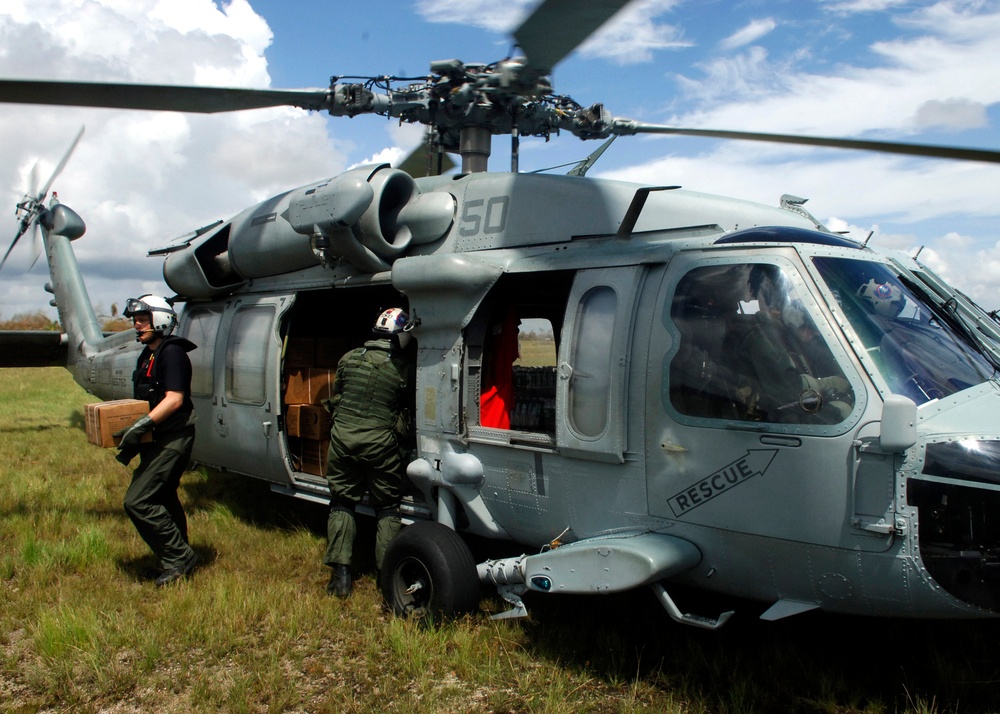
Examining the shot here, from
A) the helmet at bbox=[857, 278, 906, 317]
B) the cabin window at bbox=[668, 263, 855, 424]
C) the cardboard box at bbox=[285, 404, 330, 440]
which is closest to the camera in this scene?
the cabin window at bbox=[668, 263, 855, 424]

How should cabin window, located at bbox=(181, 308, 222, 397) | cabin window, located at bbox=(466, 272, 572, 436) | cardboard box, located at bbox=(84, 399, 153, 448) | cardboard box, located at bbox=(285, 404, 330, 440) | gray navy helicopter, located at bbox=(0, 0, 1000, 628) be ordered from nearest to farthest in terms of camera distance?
gray navy helicopter, located at bbox=(0, 0, 1000, 628)
cabin window, located at bbox=(466, 272, 572, 436)
cardboard box, located at bbox=(84, 399, 153, 448)
cardboard box, located at bbox=(285, 404, 330, 440)
cabin window, located at bbox=(181, 308, 222, 397)

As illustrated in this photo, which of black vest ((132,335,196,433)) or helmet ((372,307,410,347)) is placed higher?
helmet ((372,307,410,347))

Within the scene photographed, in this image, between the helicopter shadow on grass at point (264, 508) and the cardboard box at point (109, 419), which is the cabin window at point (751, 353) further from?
the cardboard box at point (109, 419)

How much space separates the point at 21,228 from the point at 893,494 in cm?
1146

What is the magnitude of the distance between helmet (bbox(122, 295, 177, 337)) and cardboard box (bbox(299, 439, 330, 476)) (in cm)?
164

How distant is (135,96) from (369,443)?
252 centimetres

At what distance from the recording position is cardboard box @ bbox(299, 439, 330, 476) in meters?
6.45

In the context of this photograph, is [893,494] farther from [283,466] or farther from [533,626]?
[283,466]

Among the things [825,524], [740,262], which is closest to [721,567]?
[825,524]

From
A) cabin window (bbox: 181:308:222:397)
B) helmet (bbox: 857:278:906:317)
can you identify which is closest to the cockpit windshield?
helmet (bbox: 857:278:906:317)

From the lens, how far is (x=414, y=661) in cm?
393

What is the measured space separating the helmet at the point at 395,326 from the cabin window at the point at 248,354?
1.49m

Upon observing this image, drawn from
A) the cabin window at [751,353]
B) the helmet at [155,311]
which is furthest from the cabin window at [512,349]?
the helmet at [155,311]

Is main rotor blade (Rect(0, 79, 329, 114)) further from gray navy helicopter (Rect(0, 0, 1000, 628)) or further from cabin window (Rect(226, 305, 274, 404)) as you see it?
cabin window (Rect(226, 305, 274, 404))
